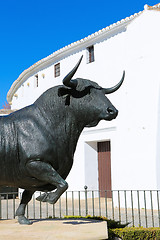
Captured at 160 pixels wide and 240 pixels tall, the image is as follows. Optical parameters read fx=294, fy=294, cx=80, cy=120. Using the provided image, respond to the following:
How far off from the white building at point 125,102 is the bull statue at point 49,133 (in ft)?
23.6

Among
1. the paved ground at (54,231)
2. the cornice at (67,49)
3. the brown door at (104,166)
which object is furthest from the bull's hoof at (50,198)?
the brown door at (104,166)

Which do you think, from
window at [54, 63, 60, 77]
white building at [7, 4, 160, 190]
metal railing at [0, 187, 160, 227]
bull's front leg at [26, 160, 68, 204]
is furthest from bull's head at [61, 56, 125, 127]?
window at [54, 63, 60, 77]

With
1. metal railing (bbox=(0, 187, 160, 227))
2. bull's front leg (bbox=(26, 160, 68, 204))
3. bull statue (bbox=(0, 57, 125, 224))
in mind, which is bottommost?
metal railing (bbox=(0, 187, 160, 227))

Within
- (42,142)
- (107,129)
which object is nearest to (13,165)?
(42,142)

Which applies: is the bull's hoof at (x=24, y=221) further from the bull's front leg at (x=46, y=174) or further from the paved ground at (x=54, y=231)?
the bull's front leg at (x=46, y=174)

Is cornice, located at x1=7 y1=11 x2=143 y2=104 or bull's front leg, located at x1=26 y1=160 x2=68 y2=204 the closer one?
bull's front leg, located at x1=26 y1=160 x2=68 y2=204

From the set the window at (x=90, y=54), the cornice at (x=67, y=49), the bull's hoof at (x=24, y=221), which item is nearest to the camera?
the bull's hoof at (x=24, y=221)

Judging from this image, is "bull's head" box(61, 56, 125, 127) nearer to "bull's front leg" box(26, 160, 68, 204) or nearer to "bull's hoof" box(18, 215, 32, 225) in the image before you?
"bull's front leg" box(26, 160, 68, 204)

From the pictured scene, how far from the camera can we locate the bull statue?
2.75m

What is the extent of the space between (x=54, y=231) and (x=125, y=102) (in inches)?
337

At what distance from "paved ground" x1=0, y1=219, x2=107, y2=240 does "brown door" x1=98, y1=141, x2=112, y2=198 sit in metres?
9.57

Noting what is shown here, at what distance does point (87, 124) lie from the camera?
3037 mm

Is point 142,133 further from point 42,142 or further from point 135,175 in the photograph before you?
point 42,142

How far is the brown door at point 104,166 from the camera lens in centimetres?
1275
